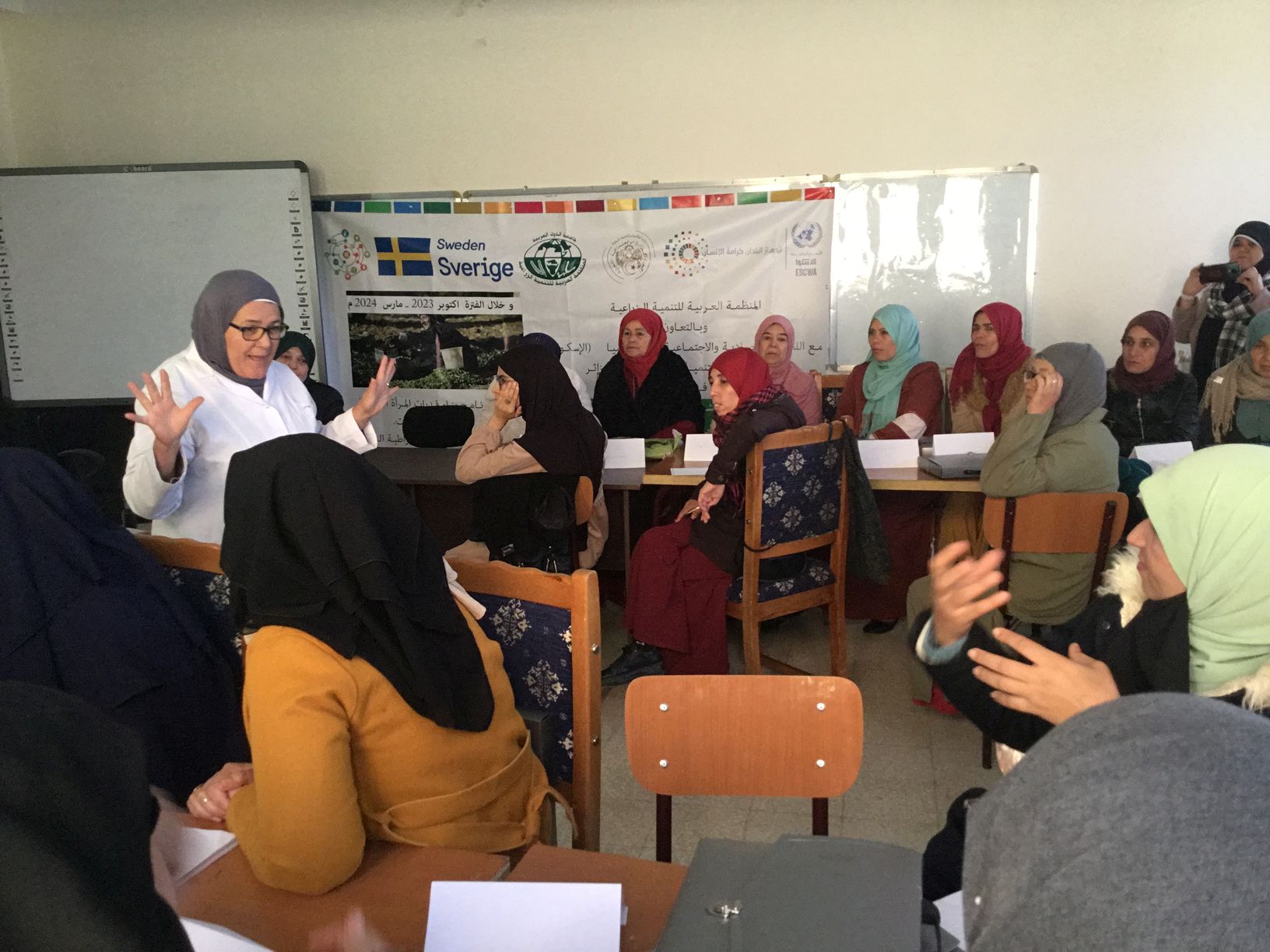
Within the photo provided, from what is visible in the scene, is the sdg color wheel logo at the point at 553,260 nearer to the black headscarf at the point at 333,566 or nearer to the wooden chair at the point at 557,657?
the wooden chair at the point at 557,657

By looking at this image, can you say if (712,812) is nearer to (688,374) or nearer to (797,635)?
(797,635)

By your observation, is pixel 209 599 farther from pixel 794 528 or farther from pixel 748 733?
pixel 794 528

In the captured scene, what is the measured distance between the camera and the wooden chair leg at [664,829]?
155 cm

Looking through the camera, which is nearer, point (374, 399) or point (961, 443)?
point (374, 399)

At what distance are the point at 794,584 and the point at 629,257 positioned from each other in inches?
95.3

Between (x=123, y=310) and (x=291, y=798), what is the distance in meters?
4.57

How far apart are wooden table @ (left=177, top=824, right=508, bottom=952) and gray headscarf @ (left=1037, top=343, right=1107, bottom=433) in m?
2.38

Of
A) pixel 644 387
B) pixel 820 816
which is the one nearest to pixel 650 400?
pixel 644 387

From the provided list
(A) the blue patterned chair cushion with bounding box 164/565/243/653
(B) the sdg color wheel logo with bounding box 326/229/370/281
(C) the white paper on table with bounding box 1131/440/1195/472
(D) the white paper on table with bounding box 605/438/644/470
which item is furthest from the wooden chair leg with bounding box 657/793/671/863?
(B) the sdg color wheel logo with bounding box 326/229/370/281

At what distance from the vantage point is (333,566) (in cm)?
123

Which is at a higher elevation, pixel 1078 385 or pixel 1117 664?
pixel 1078 385

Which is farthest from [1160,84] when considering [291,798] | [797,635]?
[291,798]

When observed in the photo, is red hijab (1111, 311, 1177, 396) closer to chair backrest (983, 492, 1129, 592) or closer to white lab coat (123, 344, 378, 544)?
chair backrest (983, 492, 1129, 592)

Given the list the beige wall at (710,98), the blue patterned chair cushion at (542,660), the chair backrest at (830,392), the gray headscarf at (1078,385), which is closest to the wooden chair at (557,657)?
the blue patterned chair cushion at (542,660)
